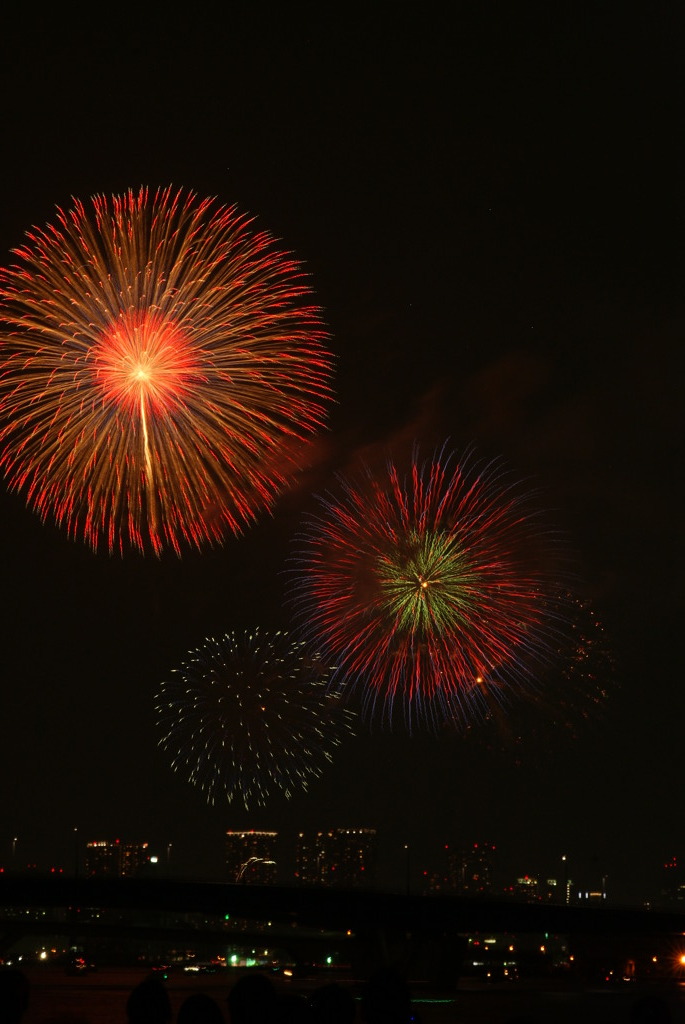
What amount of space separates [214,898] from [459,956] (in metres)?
27.4

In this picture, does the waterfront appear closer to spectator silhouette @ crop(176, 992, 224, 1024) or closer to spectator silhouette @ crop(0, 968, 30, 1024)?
spectator silhouette @ crop(0, 968, 30, 1024)

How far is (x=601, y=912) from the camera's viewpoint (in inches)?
4373

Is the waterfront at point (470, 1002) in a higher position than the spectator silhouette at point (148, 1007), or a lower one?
higher

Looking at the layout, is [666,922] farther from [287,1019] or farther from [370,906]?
[287,1019]

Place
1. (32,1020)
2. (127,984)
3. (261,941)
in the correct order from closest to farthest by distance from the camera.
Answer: (32,1020) → (127,984) → (261,941)

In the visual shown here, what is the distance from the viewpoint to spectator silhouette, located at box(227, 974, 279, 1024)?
1005cm

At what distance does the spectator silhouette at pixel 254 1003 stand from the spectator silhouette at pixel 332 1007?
1.16 ft

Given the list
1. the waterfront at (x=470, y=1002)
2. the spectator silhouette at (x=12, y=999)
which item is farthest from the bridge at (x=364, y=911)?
the spectator silhouette at (x=12, y=999)

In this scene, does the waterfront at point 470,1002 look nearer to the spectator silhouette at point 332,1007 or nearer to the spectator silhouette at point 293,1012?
the spectator silhouette at point 332,1007

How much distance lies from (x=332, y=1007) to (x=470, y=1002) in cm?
9413

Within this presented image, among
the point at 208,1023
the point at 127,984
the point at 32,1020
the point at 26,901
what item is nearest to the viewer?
the point at 208,1023

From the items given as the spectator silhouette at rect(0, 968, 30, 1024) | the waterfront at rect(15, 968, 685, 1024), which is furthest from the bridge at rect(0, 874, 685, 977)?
the spectator silhouette at rect(0, 968, 30, 1024)

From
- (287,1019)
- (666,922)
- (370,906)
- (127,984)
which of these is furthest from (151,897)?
(287,1019)

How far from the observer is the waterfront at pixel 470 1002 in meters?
75.4
